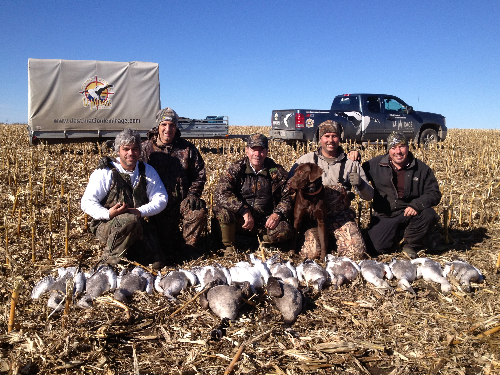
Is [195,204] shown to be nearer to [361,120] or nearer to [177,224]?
[177,224]

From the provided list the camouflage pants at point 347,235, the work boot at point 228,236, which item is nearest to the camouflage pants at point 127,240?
the work boot at point 228,236

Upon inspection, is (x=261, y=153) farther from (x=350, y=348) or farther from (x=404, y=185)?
(x=350, y=348)

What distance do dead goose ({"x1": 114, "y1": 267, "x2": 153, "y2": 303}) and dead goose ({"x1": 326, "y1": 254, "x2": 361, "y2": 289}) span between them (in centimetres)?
190

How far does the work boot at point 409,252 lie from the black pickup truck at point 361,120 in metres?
7.49

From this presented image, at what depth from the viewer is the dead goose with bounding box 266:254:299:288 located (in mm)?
3788

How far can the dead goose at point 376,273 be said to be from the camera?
3.96m

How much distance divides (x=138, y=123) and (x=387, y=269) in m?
10.8

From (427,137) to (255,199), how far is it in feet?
35.1

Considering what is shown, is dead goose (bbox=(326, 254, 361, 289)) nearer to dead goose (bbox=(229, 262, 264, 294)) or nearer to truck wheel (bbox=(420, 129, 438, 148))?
dead goose (bbox=(229, 262, 264, 294))

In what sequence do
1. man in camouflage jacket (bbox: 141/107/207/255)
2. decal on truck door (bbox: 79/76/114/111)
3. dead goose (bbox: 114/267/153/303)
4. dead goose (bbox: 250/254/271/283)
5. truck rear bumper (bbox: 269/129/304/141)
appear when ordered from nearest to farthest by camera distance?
dead goose (bbox: 114/267/153/303), dead goose (bbox: 250/254/271/283), man in camouflage jacket (bbox: 141/107/207/255), truck rear bumper (bbox: 269/129/304/141), decal on truck door (bbox: 79/76/114/111)

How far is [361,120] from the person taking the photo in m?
12.4

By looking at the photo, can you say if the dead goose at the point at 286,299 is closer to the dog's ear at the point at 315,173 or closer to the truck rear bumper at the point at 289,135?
the dog's ear at the point at 315,173

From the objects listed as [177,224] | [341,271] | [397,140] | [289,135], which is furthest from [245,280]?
[289,135]

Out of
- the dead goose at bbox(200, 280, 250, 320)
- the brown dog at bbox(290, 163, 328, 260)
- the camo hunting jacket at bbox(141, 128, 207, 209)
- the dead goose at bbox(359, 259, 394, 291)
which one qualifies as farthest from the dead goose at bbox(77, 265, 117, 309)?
the dead goose at bbox(359, 259, 394, 291)
